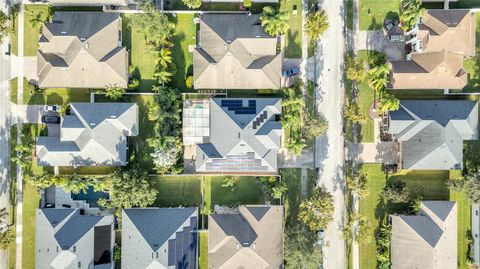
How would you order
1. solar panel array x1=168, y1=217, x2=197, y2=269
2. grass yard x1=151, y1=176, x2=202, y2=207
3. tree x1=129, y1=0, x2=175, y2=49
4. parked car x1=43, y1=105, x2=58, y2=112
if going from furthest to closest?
grass yard x1=151, y1=176, x2=202, y2=207 → parked car x1=43, y1=105, x2=58, y2=112 → solar panel array x1=168, y1=217, x2=197, y2=269 → tree x1=129, y1=0, x2=175, y2=49

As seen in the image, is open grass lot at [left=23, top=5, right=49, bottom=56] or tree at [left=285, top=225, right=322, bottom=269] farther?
open grass lot at [left=23, top=5, right=49, bottom=56]

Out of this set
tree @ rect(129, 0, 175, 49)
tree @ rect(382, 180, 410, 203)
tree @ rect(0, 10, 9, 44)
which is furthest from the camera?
tree @ rect(0, 10, 9, 44)

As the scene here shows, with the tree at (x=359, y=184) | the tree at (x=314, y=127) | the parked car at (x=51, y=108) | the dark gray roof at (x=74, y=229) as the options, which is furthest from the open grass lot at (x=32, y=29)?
the tree at (x=359, y=184)

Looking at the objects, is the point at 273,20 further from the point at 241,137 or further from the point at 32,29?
the point at 32,29

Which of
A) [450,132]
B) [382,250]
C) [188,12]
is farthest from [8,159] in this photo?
[450,132]

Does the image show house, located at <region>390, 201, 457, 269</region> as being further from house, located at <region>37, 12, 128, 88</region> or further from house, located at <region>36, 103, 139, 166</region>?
house, located at <region>37, 12, 128, 88</region>

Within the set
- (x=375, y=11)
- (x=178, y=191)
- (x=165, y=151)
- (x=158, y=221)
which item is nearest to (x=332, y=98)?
(x=375, y=11)

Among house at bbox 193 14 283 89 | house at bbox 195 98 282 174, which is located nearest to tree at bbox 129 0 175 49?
house at bbox 193 14 283 89
